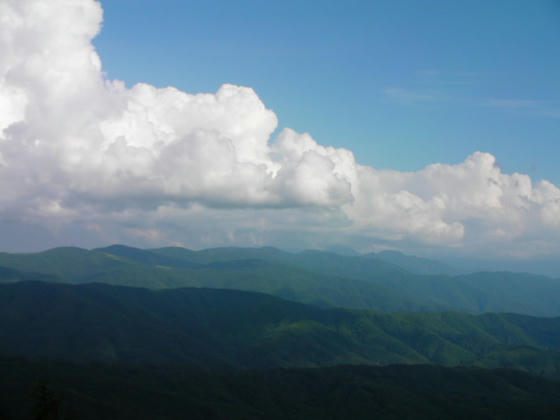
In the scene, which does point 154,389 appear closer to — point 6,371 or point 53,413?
point 6,371

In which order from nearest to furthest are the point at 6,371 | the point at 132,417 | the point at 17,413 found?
the point at 17,413, the point at 132,417, the point at 6,371

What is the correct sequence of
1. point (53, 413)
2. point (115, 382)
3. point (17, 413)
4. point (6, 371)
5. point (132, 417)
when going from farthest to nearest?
point (115, 382), point (6, 371), point (132, 417), point (17, 413), point (53, 413)

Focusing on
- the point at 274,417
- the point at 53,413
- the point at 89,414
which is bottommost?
the point at 274,417

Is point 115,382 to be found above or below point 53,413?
below

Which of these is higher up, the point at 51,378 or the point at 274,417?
the point at 51,378

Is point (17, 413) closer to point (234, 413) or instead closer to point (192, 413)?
point (192, 413)

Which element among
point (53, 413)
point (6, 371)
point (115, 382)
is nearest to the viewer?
point (53, 413)

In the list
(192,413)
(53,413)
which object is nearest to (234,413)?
(192,413)

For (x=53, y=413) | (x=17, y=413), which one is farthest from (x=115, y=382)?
(x=53, y=413)

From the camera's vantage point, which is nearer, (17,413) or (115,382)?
(17,413)
